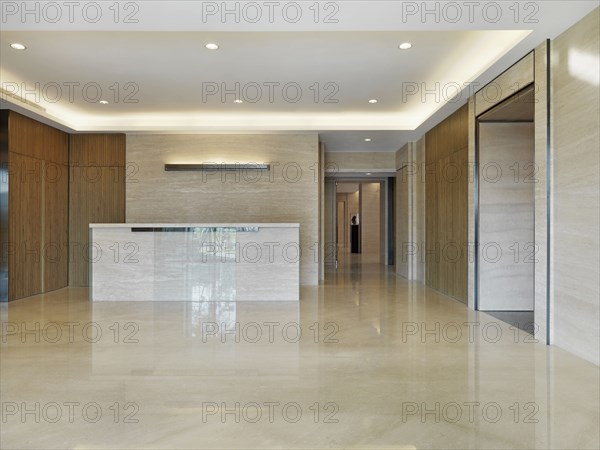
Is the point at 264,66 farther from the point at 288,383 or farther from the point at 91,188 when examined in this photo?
the point at 91,188

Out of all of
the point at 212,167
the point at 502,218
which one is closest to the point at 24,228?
the point at 212,167

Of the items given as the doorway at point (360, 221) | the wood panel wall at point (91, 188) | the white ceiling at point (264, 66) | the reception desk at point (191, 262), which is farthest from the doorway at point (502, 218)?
the wood panel wall at point (91, 188)

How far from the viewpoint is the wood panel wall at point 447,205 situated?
20.9ft

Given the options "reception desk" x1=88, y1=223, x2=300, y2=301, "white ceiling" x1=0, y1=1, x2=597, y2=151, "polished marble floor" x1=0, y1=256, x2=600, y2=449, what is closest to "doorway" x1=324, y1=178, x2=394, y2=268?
"white ceiling" x1=0, y1=1, x2=597, y2=151

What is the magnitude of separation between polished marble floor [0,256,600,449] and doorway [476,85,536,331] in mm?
873

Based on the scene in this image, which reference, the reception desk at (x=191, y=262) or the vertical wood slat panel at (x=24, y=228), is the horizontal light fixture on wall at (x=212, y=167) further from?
the vertical wood slat panel at (x=24, y=228)

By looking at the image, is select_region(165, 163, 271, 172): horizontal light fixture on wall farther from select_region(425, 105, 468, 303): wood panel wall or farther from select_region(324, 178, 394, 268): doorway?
select_region(324, 178, 394, 268): doorway

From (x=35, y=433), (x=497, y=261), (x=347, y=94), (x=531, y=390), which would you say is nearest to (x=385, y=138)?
(x=347, y=94)

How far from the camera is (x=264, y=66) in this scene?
18.2 ft

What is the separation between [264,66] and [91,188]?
4.70 meters

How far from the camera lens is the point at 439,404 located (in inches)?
110

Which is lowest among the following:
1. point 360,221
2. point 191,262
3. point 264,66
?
point 191,262

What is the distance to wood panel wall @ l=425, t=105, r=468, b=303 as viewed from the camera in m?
6.38

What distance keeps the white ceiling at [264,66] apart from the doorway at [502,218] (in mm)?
827
